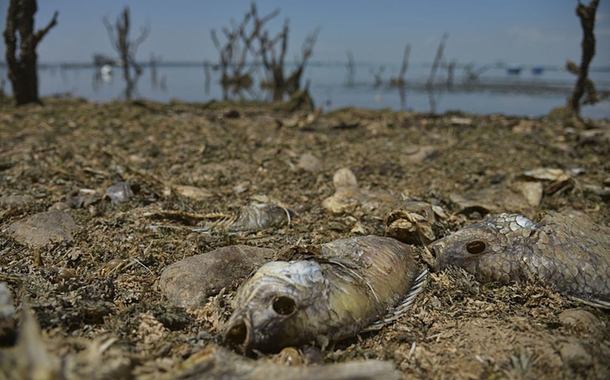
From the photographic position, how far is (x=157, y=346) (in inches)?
89.7

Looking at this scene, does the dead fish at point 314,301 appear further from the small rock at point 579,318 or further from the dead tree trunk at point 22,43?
the dead tree trunk at point 22,43

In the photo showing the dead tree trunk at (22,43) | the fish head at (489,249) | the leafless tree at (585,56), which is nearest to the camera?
the fish head at (489,249)

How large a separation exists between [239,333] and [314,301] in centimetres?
41

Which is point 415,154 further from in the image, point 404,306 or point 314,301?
point 314,301

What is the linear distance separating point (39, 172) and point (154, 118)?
11.7ft

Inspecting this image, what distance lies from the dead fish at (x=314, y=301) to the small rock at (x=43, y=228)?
1.85 meters

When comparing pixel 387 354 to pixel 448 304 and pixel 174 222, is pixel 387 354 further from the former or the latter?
pixel 174 222

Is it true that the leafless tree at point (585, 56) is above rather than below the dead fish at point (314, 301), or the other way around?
above

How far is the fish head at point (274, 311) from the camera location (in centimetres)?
218

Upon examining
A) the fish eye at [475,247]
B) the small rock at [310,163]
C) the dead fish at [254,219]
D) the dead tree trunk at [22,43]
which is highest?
the dead tree trunk at [22,43]

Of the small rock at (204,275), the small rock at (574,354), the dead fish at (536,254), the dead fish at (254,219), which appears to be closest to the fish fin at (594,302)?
the dead fish at (536,254)

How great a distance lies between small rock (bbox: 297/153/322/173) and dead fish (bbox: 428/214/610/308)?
104 inches

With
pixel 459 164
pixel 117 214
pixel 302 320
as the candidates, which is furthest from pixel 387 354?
pixel 459 164

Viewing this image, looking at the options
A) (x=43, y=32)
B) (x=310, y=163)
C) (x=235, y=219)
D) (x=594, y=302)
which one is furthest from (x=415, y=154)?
(x=43, y=32)
